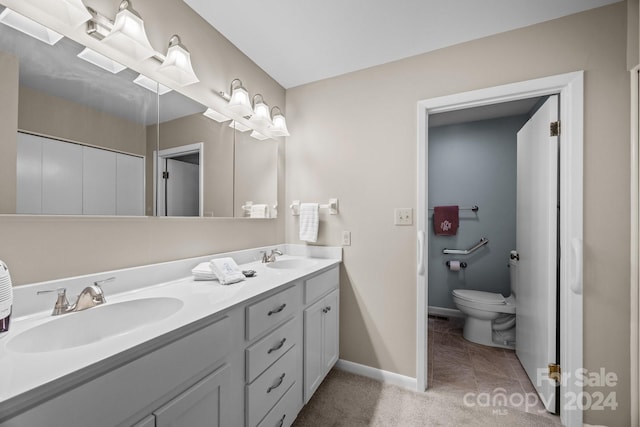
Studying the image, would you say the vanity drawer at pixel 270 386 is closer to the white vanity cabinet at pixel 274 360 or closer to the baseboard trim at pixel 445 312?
the white vanity cabinet at pixel 274 360

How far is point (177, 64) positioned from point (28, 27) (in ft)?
Result: 1.66

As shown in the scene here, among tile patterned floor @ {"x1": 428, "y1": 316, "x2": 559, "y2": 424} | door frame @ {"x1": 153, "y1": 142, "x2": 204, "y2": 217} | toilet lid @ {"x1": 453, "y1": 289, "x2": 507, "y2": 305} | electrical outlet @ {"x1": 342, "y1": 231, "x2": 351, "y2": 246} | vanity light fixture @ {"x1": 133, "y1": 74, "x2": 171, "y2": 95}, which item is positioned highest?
vanity light fixture @ {"x1": 133, "y1": 74, "x2": 171, "y2": 95}

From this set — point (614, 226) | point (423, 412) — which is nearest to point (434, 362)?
point (423, 412)

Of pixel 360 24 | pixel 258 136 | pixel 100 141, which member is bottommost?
pixel 100 141

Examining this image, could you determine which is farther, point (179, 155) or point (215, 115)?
point (215, 115)

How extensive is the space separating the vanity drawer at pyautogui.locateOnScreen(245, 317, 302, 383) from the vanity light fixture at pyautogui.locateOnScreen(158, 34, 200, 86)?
4.47ft

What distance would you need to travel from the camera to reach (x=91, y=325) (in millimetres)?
927

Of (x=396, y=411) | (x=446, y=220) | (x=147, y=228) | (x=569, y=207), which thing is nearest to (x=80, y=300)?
(x=147, y=228)

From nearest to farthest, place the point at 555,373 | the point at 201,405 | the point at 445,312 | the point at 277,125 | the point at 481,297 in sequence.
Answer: the point at 201,405 → the point at 555,373 → the point at 277,125 → the point at 481,297 → the point at 445,312

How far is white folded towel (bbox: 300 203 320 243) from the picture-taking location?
6.84 feet

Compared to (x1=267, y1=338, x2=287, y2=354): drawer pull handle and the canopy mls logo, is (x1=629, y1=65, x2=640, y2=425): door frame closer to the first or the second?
the canopy mls logo

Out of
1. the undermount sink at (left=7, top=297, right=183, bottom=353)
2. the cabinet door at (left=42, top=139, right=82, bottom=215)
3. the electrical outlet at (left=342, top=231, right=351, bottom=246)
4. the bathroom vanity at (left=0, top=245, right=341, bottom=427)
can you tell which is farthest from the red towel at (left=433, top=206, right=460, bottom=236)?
the cabinet door at (left=42, top=139, right=82, bottom=215)

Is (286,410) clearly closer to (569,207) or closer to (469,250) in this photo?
(569,207)

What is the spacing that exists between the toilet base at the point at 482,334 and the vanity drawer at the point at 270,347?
191 cm
